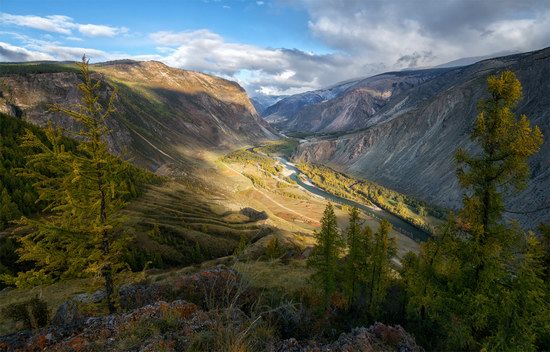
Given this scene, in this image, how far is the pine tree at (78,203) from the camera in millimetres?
14156

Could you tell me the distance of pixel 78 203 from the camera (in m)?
14.7

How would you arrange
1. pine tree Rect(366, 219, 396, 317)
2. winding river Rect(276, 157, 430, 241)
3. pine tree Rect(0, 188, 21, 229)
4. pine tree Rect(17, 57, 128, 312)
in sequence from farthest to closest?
winding river Rect(276, 157, 430, 241)
pine tree Rect(0, 188, 21, 229)
pine tree Rect(366, 219, 396, 317)
pine tree Rect(17, 57, 128, 312)

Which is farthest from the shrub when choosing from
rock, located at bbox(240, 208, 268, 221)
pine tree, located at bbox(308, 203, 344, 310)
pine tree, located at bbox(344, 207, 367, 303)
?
rock, located at bbox(240, 208, 268, 221)

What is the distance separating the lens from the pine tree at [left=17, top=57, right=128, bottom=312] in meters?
14.2

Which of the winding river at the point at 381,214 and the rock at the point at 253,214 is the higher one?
the rock at the point at 253,214

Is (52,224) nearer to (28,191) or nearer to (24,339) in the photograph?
(24,339)

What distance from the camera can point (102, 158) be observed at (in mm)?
15695

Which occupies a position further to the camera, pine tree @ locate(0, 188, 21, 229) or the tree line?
pine tree @ locate(0, 188, 21, 229)

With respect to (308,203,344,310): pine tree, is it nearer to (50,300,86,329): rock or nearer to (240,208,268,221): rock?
(50,300,86,329): rock

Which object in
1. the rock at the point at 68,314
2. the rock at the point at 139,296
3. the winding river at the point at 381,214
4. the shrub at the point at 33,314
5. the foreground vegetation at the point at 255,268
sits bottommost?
the winding river at the point at 381,214

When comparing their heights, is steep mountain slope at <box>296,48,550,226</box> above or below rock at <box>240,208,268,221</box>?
above

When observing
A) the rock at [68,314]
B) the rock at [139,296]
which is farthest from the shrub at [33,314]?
the rock at [139,296]

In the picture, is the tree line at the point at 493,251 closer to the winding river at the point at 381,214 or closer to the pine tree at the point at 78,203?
the pine tree at the point at 78,203

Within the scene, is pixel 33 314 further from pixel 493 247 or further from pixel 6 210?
pixel 6 210
